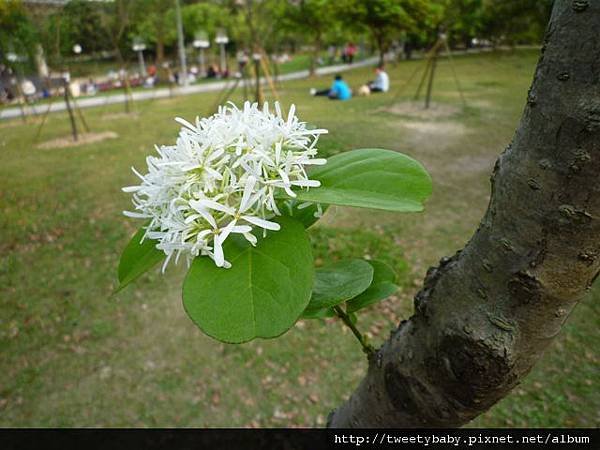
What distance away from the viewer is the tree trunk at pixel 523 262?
0.56 meters

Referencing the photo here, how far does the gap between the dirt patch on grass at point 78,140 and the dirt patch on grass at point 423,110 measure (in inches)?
292

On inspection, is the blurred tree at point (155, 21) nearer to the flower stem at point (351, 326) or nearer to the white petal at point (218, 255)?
the flower stem at point (351, 326)

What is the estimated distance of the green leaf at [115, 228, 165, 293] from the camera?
762mm

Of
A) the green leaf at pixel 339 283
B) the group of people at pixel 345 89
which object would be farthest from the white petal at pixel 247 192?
the group of people at pixel 345 89

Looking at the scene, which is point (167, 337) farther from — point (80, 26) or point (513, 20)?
point (513, 20)

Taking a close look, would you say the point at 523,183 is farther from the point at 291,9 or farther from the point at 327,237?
the point at 291,9

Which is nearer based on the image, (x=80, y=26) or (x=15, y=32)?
(x=15, y=32)

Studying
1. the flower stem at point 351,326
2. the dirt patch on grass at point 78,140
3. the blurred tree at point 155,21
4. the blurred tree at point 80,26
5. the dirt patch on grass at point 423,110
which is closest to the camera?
the flower stem at point 351,326

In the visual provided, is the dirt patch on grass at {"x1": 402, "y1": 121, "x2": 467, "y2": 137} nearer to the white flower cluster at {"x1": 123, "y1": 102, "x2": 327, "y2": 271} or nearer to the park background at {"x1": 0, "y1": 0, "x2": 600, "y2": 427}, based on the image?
the park background at {"x1": 0, "y1": 0, "x2": 600, "y2": 427}

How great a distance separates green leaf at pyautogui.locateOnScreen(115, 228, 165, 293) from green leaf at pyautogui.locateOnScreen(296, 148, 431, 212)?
11.5 inches

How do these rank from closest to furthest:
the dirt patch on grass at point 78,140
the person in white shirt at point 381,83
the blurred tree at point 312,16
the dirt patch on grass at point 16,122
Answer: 1. the dirt patch on grass at point 78,140
2. the dirt patch on grass at point 16,122
3. the person in white shirt at point 381,83
4. the blurred tree at point 312,16

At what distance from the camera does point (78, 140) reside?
10.5m

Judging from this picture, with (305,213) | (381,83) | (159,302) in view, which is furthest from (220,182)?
(381,83)

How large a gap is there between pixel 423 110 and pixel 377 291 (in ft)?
39.0
